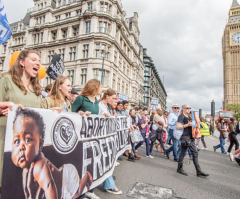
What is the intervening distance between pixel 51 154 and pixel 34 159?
21cm

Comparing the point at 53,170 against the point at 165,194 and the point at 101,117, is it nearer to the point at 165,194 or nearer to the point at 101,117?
the point at 101,117

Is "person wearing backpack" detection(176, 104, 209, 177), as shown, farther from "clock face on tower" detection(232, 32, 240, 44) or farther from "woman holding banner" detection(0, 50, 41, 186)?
"clock face on tower" detection(232, 32, 240, 44)

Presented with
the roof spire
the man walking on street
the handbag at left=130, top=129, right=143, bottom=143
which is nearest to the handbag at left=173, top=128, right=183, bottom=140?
the man walking on street

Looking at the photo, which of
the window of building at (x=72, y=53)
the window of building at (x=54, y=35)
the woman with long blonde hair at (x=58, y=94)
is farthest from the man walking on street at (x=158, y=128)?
the window of building at (x=54, y=35)

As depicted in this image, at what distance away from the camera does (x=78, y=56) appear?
27406 millimetres

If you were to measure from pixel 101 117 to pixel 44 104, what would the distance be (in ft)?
3.25

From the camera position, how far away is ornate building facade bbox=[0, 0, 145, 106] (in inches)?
1048

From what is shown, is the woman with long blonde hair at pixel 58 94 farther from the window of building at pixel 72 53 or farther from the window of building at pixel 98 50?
the window of building at pixel 72 53

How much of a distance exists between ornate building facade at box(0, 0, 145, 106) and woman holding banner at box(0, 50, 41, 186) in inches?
866

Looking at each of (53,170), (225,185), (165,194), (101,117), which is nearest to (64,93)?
(101,117)

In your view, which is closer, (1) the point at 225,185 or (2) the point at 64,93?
(2) the point at 64,93

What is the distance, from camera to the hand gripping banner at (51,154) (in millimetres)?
1368

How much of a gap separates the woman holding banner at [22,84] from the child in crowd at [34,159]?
13 cm

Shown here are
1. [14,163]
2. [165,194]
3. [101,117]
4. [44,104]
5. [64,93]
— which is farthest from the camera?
[165,194]
